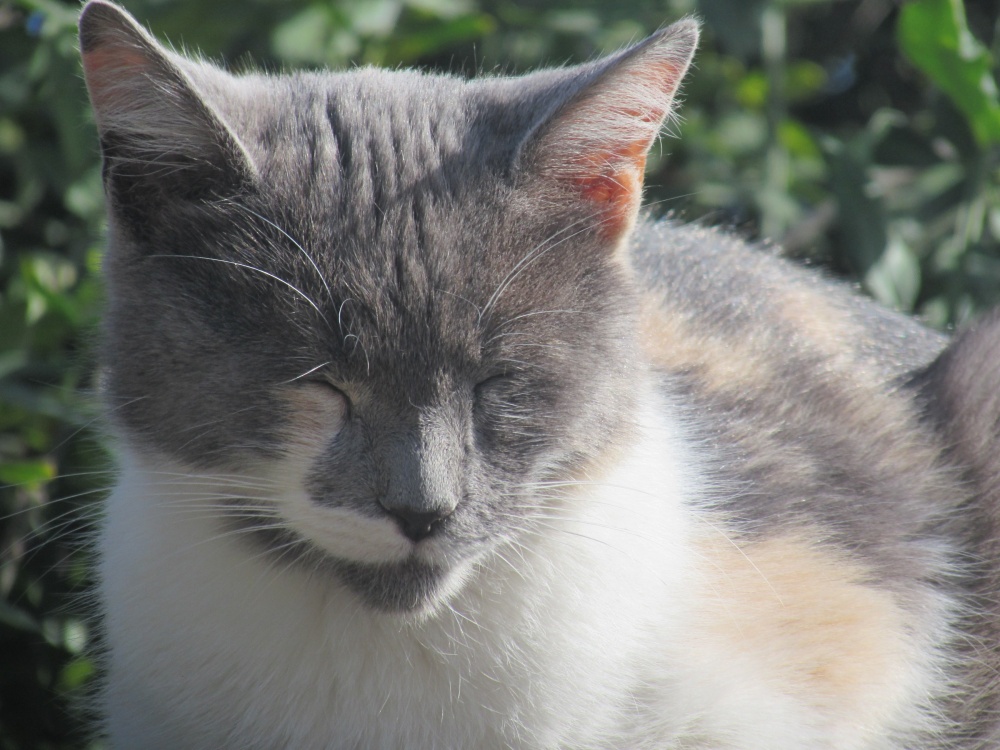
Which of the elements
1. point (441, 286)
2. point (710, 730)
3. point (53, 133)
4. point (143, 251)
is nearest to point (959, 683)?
point (710, 730)

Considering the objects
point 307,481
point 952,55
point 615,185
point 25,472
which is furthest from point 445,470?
point 952,55

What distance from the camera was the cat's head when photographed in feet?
4.35

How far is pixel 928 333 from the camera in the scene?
95.7 inches

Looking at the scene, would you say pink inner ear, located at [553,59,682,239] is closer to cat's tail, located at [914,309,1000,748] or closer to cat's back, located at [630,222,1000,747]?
cat's back, located at [630,222,1000,747]

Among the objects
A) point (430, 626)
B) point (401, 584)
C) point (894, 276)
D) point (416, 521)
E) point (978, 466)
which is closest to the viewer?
point (416, 521)

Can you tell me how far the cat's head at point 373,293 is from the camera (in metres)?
1.33

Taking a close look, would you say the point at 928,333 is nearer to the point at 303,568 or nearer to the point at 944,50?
the point at 944,50

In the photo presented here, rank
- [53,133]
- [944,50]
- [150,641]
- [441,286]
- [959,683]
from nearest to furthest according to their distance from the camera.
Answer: [441,286] → [150,641] → [959,683] → [944,50] → [53,133]

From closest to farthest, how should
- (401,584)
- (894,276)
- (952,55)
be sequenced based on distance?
(401,584) → (952,55) → (894,276)

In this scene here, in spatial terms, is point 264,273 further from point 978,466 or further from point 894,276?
point 894,276

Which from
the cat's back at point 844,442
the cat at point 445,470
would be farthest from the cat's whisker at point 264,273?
the cat's back at point 844,442

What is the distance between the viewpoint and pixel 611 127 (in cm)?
150

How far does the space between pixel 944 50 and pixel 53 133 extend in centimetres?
201

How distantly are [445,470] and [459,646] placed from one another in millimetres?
331
